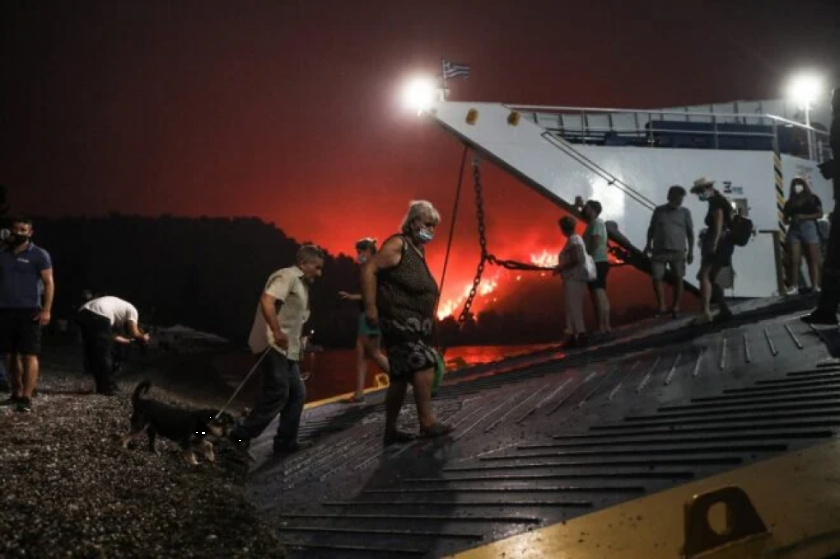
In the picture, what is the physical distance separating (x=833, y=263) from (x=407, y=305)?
12.2ft

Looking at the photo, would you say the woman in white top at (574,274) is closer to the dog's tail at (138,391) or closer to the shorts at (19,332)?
the dog's tail at (138,391)

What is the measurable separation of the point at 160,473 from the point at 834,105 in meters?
5.99

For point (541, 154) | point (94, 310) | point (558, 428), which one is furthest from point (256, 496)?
point (541, 154)

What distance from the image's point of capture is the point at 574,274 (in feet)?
29.7

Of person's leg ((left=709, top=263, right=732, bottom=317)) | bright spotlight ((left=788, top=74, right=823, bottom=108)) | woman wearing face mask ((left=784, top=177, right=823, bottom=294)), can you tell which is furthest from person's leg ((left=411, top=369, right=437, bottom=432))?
bright spotlight ((left=788, top=74, right=823, bottom=108))

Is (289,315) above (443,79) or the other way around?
the other way around

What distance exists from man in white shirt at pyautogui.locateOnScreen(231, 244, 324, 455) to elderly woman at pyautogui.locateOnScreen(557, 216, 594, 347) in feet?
14.1

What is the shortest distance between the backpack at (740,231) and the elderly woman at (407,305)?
4263 millimetres

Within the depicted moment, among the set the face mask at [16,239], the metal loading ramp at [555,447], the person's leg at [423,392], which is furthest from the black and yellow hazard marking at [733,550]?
the face mask at [16,239]

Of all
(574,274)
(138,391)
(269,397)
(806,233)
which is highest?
(806,233)

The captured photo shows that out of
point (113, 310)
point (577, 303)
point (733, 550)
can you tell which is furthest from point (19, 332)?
point (577, 303)

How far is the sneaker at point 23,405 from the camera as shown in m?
6.35

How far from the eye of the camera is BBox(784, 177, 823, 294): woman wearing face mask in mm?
9070

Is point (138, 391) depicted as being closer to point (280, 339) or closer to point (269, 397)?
point (269, 397)
